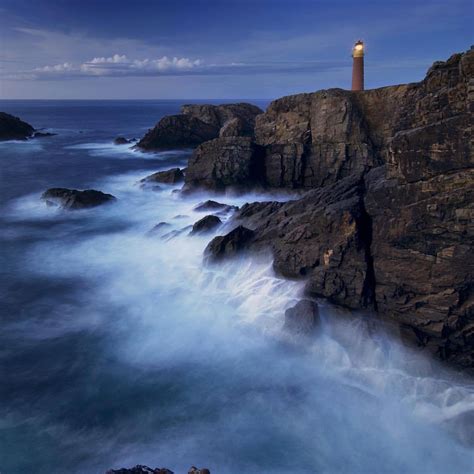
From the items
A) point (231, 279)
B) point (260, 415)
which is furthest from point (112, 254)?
point (260, 415)

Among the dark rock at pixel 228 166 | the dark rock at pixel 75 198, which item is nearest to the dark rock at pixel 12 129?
the dark rock at pixel 75 198

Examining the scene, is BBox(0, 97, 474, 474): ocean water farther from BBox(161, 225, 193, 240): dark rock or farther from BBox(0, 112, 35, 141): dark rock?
BBox(0, 112, 35, 141): dark rock

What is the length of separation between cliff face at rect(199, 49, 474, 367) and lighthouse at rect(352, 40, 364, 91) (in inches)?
844

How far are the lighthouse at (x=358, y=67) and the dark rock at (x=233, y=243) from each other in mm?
22190

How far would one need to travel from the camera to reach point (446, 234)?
11.2 m

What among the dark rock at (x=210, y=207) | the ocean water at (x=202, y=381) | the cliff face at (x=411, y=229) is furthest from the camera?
the dark rock at (x=210, y=207)

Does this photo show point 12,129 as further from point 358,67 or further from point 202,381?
point 202,381

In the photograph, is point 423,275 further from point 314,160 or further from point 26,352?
point 314,160

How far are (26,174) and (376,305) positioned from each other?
3273 centimetres

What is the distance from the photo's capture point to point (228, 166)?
2770 centimetres

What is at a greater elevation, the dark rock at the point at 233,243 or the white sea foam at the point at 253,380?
the dark rock at the point at 233,243

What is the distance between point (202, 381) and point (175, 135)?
3856 centimetres

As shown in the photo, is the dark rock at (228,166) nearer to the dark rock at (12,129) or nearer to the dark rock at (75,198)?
the dark rock at (75,198)

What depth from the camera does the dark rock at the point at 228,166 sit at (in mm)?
27422
